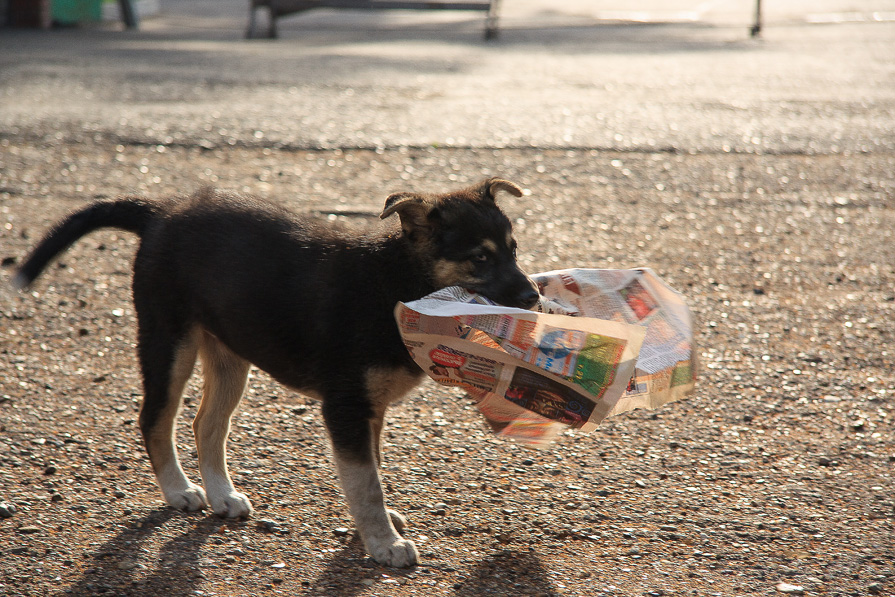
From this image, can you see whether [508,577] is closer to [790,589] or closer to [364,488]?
[364,488]

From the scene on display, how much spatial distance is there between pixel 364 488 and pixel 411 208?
1.01m

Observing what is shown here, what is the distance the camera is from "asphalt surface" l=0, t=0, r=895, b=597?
3410 millimetres

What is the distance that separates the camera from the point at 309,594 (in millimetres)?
3180

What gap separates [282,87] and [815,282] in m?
7.70

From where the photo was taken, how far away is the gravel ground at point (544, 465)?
10.9 feet

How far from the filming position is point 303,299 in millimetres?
3480

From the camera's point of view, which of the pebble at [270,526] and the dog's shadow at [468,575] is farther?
the pebble at [270,526]

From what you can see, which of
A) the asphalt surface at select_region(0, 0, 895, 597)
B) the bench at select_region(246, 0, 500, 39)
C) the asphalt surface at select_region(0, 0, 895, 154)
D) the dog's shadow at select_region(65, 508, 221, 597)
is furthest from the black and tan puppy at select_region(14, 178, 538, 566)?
the bench at select_region(246, 0, 500, 39)

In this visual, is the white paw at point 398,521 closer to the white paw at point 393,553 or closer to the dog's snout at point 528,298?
the white paw at point 393,553

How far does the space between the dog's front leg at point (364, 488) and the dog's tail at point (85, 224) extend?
3.96ft

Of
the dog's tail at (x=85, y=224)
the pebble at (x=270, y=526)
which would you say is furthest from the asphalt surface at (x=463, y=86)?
the pebble at (x=270, y=526)

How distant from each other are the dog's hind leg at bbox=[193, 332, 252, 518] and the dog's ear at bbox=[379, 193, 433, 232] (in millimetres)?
916

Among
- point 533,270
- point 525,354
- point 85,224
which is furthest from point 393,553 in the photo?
point 533,270

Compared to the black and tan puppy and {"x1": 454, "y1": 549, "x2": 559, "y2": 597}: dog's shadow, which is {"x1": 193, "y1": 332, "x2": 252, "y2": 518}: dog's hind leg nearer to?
the black and tan puppy
